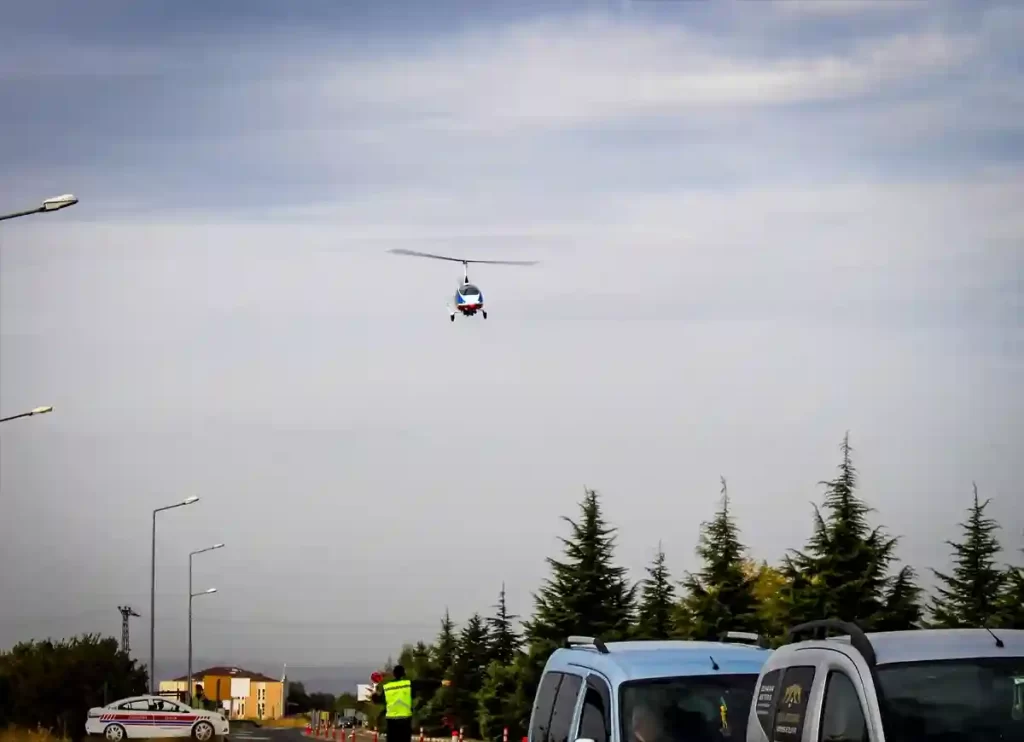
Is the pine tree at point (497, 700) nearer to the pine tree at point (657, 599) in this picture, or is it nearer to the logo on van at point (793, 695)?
the pine tree at point (657, 599)

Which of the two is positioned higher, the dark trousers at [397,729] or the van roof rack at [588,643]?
the van roof rack at [588,643]

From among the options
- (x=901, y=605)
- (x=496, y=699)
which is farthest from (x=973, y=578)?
(x=496, y=699)

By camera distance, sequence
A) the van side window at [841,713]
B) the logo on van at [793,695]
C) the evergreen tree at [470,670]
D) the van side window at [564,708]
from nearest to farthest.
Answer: the van side window at [841,713] < the logo on van at [793,695] < the van side window at [564,708] < the evergreen tree at [470,670]

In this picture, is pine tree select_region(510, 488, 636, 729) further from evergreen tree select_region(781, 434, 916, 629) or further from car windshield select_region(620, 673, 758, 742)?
car windshield select_region(620, 673, 758, 742)

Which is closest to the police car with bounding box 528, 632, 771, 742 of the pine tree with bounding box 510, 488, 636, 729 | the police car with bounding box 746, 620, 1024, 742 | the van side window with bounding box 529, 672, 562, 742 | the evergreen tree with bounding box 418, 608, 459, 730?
the van side window with bounding box 529, 672, 562, 742

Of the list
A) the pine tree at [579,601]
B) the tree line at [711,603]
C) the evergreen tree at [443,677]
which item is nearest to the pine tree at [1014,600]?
the tree line at [711,603]

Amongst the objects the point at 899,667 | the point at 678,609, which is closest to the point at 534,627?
the point at 678,609

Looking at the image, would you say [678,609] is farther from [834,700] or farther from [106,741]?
[834,700]
